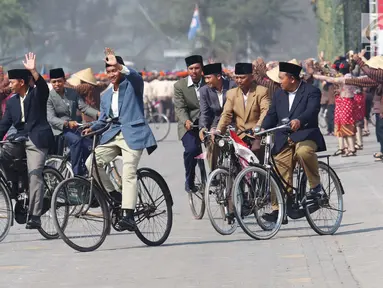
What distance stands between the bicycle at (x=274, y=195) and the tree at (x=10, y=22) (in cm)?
12711

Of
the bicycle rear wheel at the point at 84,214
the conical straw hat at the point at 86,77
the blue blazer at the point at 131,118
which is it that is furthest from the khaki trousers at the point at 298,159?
the conical straw hat at the point at 86,77

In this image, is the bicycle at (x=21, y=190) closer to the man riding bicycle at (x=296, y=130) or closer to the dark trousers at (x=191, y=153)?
the man riding bicycle at (x=296, y=130)

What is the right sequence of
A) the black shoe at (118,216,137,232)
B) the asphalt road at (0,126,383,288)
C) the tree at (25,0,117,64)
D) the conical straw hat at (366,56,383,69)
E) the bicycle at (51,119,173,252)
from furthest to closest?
1. the tree at (25,0,117,64)
2. the conical straw hat at (366,56,383,69)
3. the black shoe at (118,216,137,232)
4. the bicycle at (51,119,173,252)
5. the asphalt road at (0,126,383,288)

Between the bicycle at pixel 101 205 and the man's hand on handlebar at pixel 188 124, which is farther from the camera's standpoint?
the man's hand on handlebar at pixel 188 124

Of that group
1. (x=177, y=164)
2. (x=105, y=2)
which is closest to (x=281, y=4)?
(x=105, y=2)

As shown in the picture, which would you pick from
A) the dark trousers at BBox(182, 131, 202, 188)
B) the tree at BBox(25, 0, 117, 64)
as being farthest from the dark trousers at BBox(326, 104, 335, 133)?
the tree at BBox(25, 0, 117, 64)

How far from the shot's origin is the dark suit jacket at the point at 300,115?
13094 mm

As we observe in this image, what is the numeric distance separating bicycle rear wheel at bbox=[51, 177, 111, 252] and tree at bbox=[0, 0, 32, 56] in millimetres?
127700

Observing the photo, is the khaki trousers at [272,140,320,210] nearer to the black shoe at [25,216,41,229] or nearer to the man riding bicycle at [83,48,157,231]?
the man riding bicycle at [83,48,157,231]

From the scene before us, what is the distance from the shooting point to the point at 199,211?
15.4m

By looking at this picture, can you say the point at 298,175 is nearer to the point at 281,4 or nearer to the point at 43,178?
the point at 43,178

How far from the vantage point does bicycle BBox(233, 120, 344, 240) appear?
42.4 feet

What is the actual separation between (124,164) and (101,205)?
39 cm

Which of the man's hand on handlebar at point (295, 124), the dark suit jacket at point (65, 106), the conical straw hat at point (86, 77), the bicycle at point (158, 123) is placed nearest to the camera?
the man's hand on handlebar at point (295, 124)
